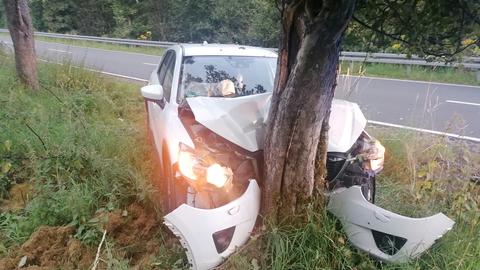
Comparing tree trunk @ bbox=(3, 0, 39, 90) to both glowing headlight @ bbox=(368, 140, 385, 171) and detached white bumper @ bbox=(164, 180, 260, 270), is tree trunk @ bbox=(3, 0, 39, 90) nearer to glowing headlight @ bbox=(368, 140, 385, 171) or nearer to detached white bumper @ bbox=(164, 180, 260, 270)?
detached white bumper @ bbox=(164, 180, 260, 270)

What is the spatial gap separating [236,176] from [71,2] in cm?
3377

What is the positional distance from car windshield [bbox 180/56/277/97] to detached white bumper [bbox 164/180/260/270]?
1682mm

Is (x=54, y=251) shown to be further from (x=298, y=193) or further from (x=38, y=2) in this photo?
(x=38, y=2)

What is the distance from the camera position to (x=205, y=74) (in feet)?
14.1

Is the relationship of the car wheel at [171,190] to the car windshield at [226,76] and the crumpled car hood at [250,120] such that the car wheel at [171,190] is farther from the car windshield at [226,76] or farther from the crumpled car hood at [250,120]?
the car windshield at [226,76]

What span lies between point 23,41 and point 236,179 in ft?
20.6

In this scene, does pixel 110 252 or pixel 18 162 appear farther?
pixel 18 162

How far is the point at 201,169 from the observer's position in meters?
2.81

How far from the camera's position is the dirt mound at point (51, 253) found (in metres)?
2.95

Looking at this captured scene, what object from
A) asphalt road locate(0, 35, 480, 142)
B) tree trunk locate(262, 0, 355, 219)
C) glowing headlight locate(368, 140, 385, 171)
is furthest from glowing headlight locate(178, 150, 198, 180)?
asphalt road locate(0, 35, 480, 142)

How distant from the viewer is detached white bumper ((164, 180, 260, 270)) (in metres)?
2.51

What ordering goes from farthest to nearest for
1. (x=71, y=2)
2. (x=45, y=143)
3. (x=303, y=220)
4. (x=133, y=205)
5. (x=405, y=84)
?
(x=71, y=2) → (x=405, y=84) → (x=45, y=143) → (x=133, y=205) → (x=303, y=220)

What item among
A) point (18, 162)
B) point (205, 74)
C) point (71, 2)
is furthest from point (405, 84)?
point (71, 2)

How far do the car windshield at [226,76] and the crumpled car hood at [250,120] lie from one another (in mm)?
721
